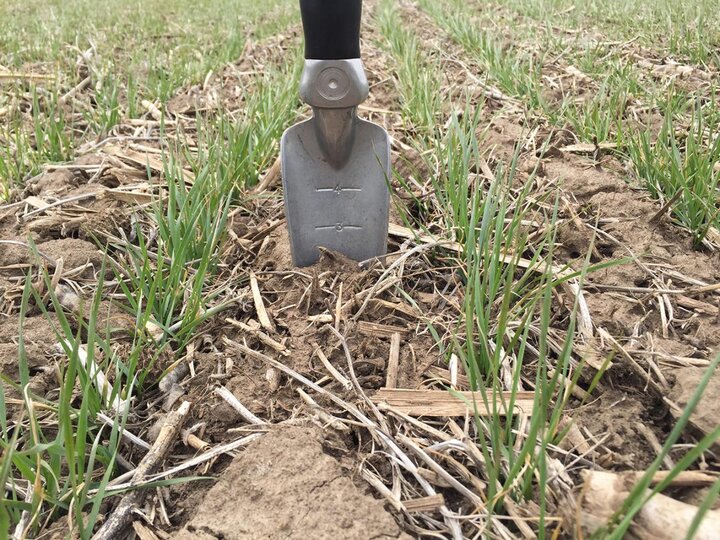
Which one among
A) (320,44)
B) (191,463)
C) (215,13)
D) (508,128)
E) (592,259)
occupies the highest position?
(215,13)

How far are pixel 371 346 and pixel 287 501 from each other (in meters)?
0.37

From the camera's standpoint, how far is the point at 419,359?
3.49 feet

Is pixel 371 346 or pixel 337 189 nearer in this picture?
pixel 371 346

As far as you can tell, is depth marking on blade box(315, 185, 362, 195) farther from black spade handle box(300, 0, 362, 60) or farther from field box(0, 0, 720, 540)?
black spade handle box(300, 0, 362, 60)

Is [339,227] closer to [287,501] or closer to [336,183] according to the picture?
[336,183]

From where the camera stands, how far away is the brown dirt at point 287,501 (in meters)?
0.73

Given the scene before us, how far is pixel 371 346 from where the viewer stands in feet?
3.51

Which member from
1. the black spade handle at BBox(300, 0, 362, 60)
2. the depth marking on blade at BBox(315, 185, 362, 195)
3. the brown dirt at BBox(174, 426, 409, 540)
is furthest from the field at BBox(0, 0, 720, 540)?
the black spade handle at BBox(300, 0, 362, 60)

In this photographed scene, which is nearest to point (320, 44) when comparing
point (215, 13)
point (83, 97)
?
point (83, 97)

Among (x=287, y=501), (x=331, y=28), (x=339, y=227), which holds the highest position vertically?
(x=331, y=28)

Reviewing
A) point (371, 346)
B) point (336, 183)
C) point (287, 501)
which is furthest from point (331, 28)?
point (287, 501)

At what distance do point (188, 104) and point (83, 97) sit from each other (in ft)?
1.74

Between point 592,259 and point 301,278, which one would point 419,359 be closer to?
point 301,278

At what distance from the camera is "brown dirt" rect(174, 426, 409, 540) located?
2.38ft
